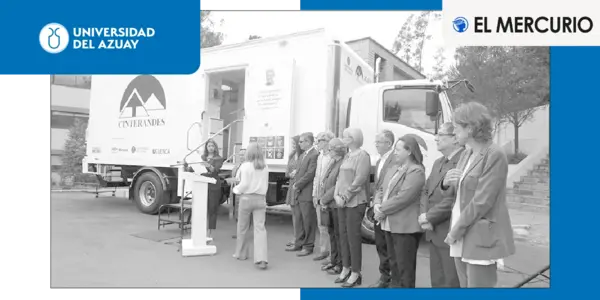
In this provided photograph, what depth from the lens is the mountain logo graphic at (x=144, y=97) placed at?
662 centimetres

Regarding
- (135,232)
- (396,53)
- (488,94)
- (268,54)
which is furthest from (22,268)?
(488,94)

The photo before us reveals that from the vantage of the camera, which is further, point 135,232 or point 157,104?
point 157,104

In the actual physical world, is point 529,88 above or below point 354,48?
below

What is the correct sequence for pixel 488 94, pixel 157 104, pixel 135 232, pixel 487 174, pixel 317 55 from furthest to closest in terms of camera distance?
pixel 157 104 → pixel 135 232 → pixel 317 55 → pixel 488 94 → pixel 487 174

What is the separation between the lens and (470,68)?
3953mm

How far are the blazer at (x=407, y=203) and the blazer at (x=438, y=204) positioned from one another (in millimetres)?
63

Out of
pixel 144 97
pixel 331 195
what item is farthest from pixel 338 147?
pixel 144 97

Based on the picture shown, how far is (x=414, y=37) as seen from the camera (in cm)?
378

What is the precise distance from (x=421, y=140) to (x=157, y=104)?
158 inches

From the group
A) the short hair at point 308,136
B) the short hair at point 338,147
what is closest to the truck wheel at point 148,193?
the short hair at point 308,136

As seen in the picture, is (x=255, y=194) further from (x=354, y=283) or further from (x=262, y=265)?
(x=354, y=283)

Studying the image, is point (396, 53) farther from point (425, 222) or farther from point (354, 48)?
point (425, 222)

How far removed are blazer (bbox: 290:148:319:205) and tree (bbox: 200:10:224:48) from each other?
1619mm

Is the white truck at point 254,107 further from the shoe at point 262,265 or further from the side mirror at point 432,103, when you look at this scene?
the shoe at point 262,265
